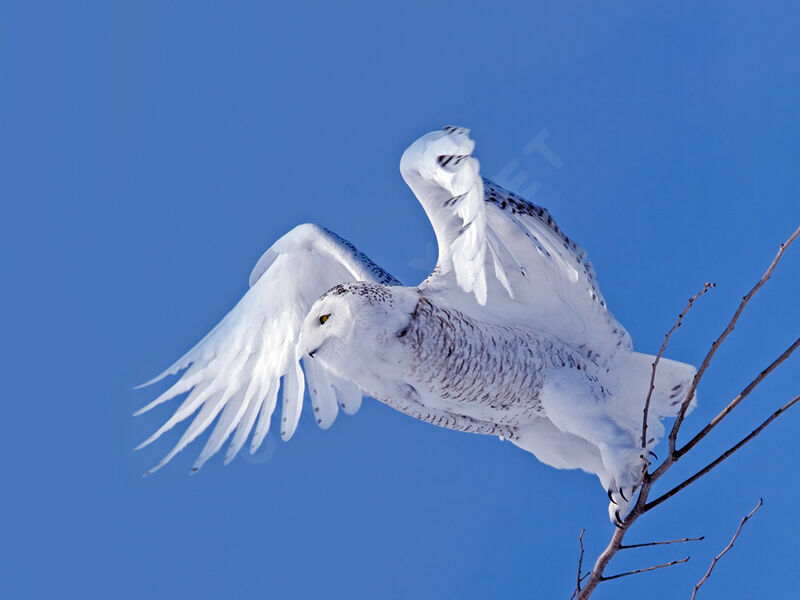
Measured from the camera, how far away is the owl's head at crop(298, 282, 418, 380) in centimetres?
316

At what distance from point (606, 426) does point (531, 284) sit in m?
0.62

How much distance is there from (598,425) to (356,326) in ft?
3.22

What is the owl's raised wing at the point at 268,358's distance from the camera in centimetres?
406

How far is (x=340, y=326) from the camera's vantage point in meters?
3.19

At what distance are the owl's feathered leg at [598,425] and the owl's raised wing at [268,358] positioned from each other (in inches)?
37.7

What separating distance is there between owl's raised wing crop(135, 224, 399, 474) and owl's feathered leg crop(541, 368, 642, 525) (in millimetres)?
959

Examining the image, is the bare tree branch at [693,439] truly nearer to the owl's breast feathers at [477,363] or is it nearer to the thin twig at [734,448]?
the thin twig at [734,448]

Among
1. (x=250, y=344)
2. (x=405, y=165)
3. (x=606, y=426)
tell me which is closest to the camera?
(x=405, y=165)

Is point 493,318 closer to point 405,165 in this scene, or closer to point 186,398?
point 405,165

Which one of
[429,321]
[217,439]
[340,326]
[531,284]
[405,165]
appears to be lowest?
[217,439]

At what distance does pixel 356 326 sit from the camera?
316cm

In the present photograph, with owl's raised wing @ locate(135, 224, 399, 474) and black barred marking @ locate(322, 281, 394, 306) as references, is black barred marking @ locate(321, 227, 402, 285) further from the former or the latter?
black barred marking @ locate(322, 281, 394, 306)

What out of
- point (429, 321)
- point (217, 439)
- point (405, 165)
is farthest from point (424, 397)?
point (217, 439)

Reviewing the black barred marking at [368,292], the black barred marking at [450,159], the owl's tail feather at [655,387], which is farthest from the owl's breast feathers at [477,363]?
the black barred marking at [450,159]
